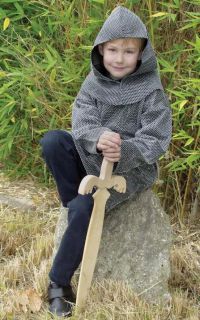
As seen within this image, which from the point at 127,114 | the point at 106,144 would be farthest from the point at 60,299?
the point at 127,114

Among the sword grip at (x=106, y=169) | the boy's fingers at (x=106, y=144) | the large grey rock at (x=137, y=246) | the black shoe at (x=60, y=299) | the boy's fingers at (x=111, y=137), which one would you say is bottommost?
the black shoe at (x=60, y=299)

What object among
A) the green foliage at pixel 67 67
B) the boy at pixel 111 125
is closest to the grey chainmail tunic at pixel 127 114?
the boy at pixel 111 125

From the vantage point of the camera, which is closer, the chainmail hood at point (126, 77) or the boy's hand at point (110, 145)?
the boy's hand at point (110, 145)

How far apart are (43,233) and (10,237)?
211 mm

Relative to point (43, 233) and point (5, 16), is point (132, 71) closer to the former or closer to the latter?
point (43, 233)

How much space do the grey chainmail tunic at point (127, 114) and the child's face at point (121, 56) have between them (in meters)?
0.03

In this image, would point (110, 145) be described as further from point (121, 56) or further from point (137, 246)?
point (137, 246)

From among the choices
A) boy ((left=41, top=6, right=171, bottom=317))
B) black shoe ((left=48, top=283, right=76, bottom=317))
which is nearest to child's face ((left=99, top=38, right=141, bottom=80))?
boy ((left=41, top=6, right=171, bottom=317))

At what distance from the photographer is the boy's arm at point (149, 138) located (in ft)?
9.14

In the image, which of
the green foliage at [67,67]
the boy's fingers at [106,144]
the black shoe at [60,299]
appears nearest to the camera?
the boy's fingers at [106,144]

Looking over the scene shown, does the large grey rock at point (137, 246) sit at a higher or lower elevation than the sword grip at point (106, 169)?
lower

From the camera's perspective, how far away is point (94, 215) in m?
2.83

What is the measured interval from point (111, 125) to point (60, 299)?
77cm

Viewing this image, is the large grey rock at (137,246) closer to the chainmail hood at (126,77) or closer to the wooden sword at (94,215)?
the wooden sword at (94,215)
